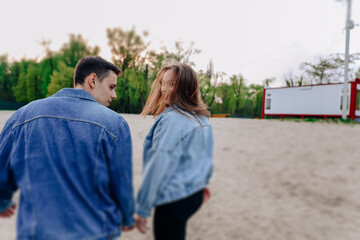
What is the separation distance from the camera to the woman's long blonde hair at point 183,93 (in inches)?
40.6

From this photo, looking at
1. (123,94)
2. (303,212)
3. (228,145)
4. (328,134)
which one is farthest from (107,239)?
(328,134)

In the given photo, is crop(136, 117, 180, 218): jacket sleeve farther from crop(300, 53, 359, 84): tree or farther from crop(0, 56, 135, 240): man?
crop(300, 53, 359, 84): tree

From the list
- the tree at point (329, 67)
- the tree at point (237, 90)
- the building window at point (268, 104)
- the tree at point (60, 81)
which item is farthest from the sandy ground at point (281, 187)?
the tree at point (237, 90)

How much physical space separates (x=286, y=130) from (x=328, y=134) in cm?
93

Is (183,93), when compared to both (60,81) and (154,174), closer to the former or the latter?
(154,174)

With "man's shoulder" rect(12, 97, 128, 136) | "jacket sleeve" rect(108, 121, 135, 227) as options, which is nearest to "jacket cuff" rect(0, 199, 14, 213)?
"man's shoulder" rect(12, 97, 128, 136)

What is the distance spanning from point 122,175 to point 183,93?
447 mm

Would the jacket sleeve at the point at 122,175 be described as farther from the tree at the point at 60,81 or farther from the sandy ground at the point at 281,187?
the tree at the point at 60,81

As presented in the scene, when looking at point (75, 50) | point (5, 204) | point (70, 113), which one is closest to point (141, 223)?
point (70, 113)

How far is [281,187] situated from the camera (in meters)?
3.69

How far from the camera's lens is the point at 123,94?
158 inches

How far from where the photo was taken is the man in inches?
32.0

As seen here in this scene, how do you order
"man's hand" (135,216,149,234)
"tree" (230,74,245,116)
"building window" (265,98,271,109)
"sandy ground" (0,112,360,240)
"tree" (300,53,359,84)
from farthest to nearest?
"tree" (230,74,245,116) < "building window" (265,98,271,109) < "tree" (300,53,359,84) < "sandy ground" (0,112,360,240) < "man's hand" (135,216,149,234)

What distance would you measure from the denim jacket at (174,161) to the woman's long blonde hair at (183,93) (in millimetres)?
44
